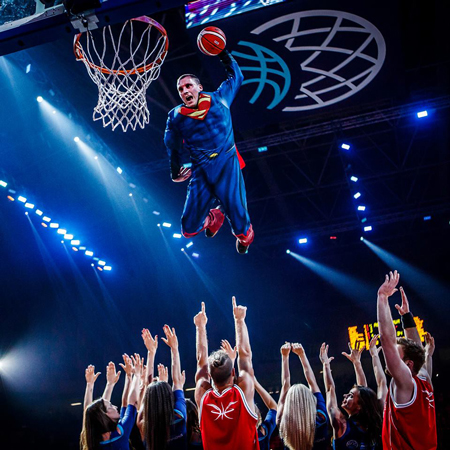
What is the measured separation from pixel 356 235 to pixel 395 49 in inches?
384

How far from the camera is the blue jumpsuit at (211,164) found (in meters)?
4.54

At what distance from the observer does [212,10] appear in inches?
222

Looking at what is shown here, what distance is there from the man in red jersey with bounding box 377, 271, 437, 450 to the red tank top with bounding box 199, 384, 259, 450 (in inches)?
35.5

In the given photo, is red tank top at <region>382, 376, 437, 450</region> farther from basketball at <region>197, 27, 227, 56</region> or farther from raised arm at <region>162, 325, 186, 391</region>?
basketball at <region>197, 27, 227, 56</region>

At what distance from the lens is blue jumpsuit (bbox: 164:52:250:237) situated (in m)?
4.54

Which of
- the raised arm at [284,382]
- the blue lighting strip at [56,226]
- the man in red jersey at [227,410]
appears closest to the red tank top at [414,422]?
the man in red jersey at [227,410]

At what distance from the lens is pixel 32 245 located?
12.8 meters

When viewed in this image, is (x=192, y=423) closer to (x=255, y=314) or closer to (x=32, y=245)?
(x=32, y=245)

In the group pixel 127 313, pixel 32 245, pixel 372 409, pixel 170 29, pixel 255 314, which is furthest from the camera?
pixel 255 314

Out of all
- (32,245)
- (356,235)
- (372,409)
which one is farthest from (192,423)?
(356,235)

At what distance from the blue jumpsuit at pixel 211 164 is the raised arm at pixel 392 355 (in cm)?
179

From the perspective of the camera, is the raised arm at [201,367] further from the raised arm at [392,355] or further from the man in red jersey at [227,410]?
the raised arm at [392,355]

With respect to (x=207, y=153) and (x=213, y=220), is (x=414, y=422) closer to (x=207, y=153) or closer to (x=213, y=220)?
(x=213, y=220)

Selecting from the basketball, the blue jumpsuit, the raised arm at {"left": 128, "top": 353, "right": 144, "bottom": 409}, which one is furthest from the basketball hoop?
the raised arm at {"left": 128, "top": 353, "right": 144, "bottom": 409}
